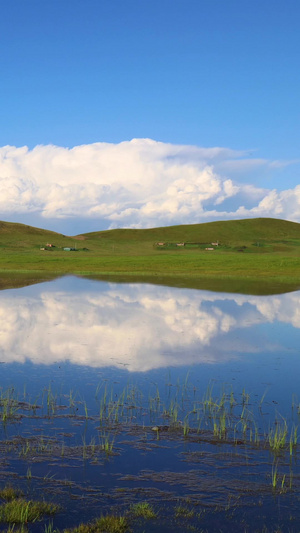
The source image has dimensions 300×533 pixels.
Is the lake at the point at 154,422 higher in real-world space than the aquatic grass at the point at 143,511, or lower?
higher

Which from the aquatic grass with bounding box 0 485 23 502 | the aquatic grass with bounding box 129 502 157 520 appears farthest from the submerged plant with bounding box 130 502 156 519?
the aquatic grass with bounding box 0 485 23 502

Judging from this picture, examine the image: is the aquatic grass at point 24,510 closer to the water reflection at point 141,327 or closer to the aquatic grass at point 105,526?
the aquatic grass at point 105,526

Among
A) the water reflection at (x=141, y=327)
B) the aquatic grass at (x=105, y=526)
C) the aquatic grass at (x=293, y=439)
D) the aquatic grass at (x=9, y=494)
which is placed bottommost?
the aquatic grass at (x=105, y=526)

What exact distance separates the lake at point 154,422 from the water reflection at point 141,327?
132 millimetres

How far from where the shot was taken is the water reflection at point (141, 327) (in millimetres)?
21141

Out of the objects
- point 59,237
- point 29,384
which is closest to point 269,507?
point 29,384

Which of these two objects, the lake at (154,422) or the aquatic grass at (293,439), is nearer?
the lake at (154,422)

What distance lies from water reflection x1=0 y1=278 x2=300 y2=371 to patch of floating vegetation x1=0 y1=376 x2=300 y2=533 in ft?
15.5

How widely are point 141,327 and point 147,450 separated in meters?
16.5

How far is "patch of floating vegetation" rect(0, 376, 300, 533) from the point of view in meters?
9.01

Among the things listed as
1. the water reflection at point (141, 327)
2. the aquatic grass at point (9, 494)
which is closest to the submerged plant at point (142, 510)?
the aquatic grass at point (9, 494)

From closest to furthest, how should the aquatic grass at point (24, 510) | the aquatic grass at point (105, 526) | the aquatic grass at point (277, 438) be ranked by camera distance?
the aquatic grass at point (105, 526)
the aquatic grass at point (24, 510)
the aquatic grass at point (277, 438)

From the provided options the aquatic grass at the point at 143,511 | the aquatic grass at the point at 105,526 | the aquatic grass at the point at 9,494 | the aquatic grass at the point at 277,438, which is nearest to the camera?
the aquatic grass at the point at 105,526

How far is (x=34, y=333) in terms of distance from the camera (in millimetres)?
25156
